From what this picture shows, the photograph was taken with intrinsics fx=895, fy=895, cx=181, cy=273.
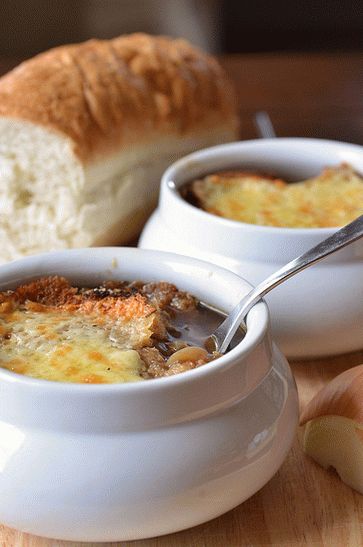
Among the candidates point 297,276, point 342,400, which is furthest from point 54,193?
point 342,400

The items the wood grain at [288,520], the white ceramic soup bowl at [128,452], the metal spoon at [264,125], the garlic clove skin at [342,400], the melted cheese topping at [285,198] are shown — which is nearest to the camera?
the white ceramic soup bowl at [128,452]

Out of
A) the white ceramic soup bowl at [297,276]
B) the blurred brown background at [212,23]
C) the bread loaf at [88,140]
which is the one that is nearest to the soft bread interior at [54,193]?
the bread loaf at [88,140]

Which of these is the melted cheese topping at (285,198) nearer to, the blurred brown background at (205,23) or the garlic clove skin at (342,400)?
the garlic clove skin at (342,400)

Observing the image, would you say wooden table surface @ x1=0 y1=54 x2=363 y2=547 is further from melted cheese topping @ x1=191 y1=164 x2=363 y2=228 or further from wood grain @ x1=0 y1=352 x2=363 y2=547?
melted cheese topping @ x1=191 y1=164 x2=363 y2=228

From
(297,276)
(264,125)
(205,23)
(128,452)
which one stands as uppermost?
(128,452)

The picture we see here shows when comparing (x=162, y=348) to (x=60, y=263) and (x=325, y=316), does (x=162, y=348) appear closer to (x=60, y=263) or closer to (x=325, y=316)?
(x=60, y=263)

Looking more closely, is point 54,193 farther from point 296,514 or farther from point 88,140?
point 296,514
